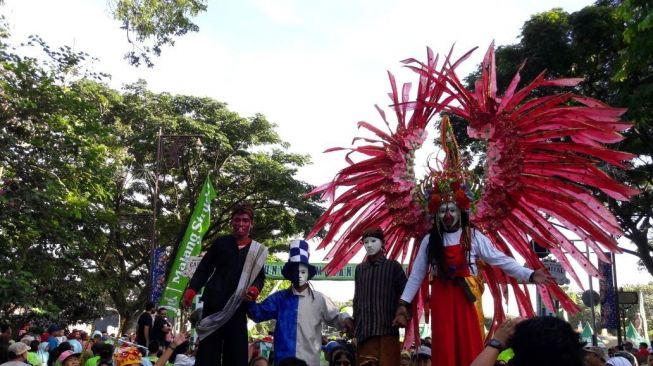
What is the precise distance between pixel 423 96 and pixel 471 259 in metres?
1.69

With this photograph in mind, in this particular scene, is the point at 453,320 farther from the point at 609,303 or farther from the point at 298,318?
the point at 609,303

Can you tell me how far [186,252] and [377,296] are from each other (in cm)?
993

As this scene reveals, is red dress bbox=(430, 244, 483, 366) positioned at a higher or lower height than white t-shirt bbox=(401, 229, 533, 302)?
lower

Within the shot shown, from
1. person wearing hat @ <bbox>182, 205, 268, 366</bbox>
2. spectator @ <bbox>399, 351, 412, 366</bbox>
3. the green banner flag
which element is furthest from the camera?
the green banner flag

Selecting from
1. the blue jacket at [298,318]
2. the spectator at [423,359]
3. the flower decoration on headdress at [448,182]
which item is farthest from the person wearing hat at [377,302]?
the spectator at [423,359]

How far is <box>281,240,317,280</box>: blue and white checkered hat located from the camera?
5.71 meters

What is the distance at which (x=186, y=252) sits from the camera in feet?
47.7

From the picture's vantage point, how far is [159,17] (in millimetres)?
12305

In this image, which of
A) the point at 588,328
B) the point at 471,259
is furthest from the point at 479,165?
the point at 588,328

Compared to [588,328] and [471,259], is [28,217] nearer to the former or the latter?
[471,259]

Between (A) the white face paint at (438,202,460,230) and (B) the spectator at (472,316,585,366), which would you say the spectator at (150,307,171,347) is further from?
(B) the spectator at (472,316,585,366)

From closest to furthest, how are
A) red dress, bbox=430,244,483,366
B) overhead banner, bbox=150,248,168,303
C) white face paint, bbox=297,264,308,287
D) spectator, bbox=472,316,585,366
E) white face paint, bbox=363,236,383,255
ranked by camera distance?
spectator, bbox=472,316,585,366, red dress, bbox=430,244,483,366, white face paint, bbox=363,236,383,255, white face paint, bbox=297,264,308,287, overhead banner, bbox=150,248,168,303

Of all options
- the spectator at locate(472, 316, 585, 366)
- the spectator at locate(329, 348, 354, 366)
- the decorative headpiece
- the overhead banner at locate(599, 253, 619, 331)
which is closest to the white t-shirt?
the spectator at locate(329, 348, 354, 366)

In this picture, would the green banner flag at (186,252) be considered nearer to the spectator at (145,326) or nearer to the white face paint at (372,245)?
the spectator at (145,326)
